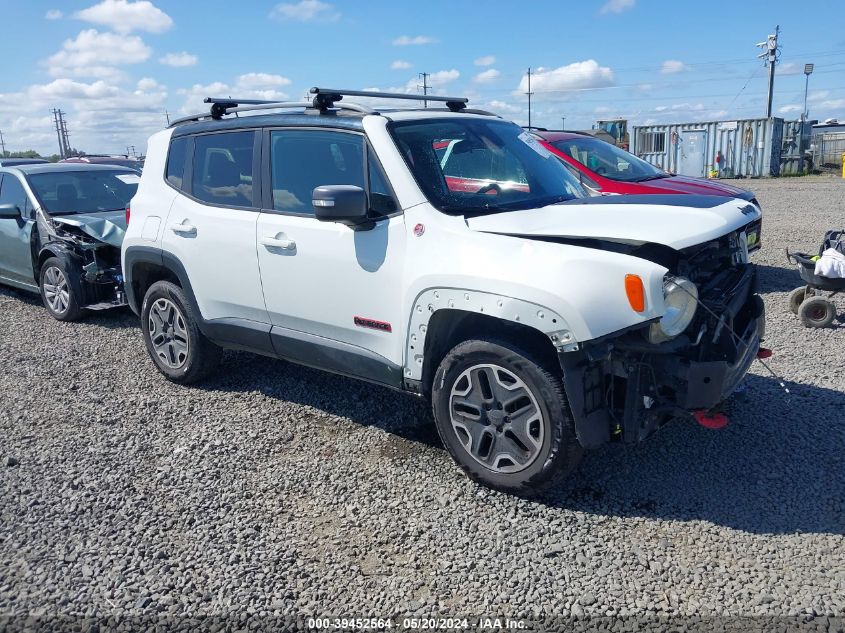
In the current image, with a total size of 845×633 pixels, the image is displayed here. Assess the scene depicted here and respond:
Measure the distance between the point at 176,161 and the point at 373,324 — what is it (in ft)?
7.81

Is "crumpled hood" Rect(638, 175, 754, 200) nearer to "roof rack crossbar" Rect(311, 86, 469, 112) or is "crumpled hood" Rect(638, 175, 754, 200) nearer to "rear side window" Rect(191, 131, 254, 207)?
"roof rack crossbar" Rect(311, 86, 469, 112)

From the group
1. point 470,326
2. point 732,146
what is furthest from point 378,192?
point 732,146

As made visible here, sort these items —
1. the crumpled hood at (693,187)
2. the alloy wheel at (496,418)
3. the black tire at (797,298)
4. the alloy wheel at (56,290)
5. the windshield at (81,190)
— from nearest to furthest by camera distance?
1. the alloy wheel at (496,418)
2. the black tire at (797,298)
3. the crumpled hood at (693,187)
4. the alloy wheel at (56,290)
5. the windshield at (81,190)

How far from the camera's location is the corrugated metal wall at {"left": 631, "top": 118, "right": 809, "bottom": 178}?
30781mm

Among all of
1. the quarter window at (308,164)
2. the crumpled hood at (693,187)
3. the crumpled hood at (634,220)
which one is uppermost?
the quarter window at (308,164)

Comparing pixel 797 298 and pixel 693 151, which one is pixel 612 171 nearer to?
pixel 797 298

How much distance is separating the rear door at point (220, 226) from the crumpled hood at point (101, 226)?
280 cm

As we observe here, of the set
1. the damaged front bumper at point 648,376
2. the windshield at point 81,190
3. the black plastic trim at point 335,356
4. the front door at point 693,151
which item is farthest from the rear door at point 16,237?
the front door at point 693,151

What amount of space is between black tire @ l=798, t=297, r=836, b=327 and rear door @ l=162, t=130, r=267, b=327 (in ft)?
16.7

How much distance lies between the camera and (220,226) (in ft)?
15.9

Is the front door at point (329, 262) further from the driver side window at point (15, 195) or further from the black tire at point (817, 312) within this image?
the driver side window at point (15, 195)

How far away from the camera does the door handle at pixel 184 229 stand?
5.06 m

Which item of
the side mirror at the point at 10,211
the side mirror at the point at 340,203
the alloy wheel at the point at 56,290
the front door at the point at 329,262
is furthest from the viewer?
the side mirror at the point at 10,211

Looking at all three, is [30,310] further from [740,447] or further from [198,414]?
[740,447]
